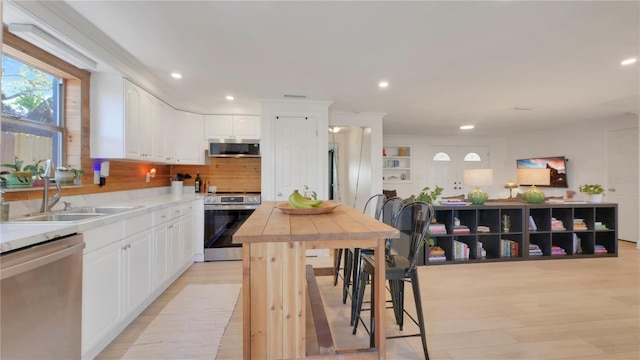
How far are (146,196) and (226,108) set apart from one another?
5.44 ft

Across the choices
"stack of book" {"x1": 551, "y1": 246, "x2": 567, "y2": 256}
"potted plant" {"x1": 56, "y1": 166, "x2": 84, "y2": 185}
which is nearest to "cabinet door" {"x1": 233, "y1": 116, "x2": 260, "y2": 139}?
"potted plant" {"x1": 56, "y1": 166, "x2": 84, "y2": 185}

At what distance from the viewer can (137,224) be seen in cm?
232

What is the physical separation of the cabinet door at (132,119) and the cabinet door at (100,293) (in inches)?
47.5

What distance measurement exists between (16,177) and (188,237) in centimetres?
189

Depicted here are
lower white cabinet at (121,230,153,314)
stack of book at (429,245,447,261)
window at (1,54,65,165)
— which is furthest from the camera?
→ stack of book at (429,245,447,261)

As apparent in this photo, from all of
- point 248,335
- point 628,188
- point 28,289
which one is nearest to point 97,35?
point 28,289

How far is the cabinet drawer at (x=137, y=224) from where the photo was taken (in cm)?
217

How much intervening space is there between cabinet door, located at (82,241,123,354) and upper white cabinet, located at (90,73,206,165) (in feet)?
3.99

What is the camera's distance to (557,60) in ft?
8.82

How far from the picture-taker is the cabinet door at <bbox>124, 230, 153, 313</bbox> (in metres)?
2.18

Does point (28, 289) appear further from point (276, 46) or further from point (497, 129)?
point (497, 129)

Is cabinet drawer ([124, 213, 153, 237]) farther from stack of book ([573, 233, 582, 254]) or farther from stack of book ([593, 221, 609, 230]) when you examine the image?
stack of book ([593, 221, 609, 230])

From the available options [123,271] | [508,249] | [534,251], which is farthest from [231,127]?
[534,251]

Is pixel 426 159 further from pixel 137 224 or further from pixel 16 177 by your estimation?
pixel 16 177
